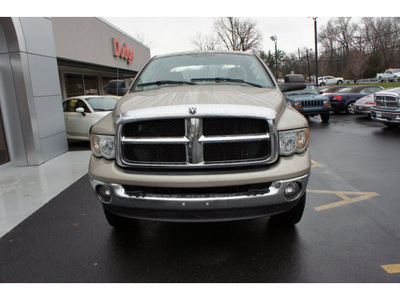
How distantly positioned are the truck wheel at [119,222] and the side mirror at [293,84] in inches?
99.2

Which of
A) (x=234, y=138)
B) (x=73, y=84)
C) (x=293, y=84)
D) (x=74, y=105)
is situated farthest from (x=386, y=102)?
(x=73, y=84)

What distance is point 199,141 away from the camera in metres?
2.58

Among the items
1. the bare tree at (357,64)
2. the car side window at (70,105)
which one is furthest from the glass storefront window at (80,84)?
the bare tree at (357,64)

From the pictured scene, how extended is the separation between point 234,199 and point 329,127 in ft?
35.6

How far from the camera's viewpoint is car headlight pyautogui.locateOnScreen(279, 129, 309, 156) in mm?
2688

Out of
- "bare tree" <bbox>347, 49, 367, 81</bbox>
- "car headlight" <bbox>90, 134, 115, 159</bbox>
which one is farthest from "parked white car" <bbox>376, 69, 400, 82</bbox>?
"car headlight" <bbox>90, 134, 115, 159</bbox>

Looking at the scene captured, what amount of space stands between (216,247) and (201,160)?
3.37 ft

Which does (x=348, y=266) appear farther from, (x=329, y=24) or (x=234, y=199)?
(x=329, y=24)

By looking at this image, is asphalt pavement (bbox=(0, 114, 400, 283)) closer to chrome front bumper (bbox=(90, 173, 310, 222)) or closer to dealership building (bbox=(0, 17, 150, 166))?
chrome front bumper (bbox=(90, 173, 310, 222))

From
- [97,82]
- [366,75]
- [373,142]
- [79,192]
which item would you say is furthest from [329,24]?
[79,192]

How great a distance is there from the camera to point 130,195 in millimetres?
2631

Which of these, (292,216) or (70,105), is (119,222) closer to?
(292,216)

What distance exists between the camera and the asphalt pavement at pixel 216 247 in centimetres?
268

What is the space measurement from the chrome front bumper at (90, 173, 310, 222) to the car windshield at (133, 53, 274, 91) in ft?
5.04
